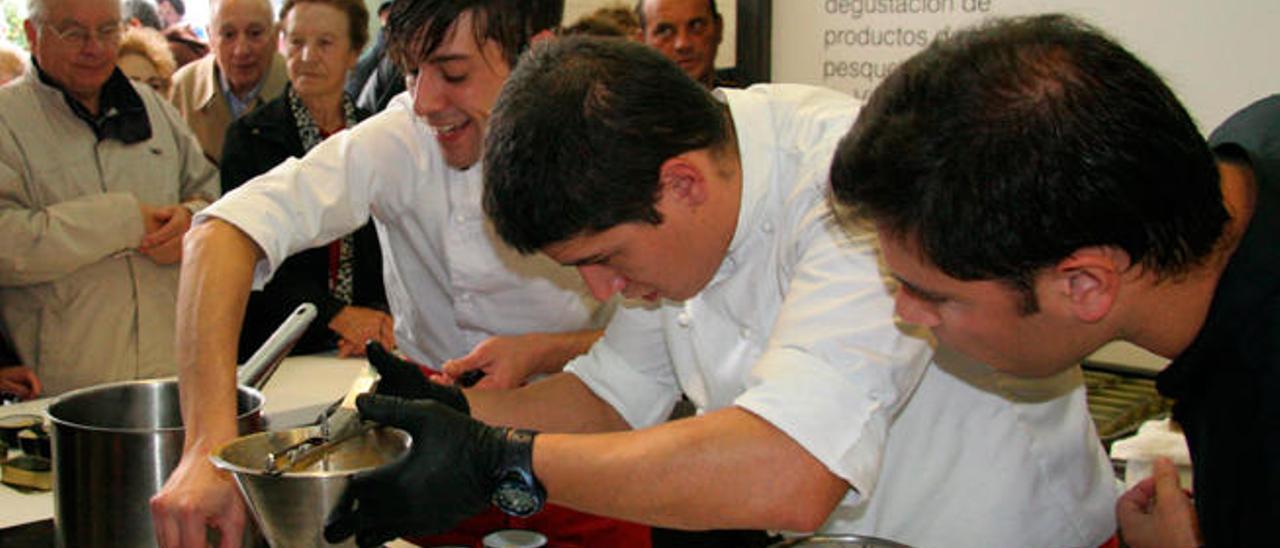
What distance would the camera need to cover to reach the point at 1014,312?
0.91 metres

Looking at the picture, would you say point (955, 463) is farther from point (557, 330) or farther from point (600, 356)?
point (557, 330)

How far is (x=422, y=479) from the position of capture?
1010 mm

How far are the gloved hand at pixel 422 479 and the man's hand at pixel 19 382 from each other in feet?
5.18

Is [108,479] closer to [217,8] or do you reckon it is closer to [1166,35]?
[1166,35]

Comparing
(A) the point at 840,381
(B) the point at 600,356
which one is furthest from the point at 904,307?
(B) the point at 600,356

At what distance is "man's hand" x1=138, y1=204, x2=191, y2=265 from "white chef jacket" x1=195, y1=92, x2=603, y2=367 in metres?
0.78

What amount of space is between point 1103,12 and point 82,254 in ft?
6.54

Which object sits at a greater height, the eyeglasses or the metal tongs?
the eyeglasses

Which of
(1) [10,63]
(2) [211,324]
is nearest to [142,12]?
(1) [10,63]

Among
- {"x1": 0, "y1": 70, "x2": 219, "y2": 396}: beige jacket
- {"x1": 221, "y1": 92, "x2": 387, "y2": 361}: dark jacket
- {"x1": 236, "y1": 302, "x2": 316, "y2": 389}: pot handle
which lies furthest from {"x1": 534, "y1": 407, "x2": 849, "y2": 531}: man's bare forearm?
{"x1": 0, "y1": 70, "x2": 219, "y2": 396}: beige jacket

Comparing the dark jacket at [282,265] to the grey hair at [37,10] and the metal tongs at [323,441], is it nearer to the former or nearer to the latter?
the grey hair at [37,10]

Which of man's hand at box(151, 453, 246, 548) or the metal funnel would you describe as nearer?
the metal funnel

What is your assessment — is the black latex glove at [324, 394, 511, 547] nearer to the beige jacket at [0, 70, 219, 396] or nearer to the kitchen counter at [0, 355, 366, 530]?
the kitchen counter at [0, 355, 366, 530]

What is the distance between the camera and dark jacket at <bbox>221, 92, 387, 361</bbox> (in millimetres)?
2492
